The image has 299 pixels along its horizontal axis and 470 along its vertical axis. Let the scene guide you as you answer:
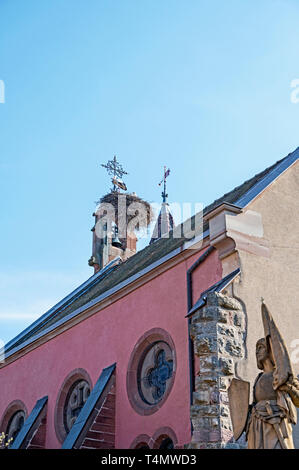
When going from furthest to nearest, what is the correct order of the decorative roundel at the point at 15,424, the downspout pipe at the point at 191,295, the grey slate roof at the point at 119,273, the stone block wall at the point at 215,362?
1. the decorative roundel at the point at 15,424
2. the grey slate roof at the point at 119,273
3. the downspout pipe at the point at 191,295
4. the stone block wall at the point at 215,362

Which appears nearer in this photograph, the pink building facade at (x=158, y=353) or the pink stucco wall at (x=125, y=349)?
the pink building facade at (x=158, y=353)

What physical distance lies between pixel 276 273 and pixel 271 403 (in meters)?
5.06

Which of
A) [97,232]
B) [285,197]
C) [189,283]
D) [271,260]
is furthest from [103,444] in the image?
[97,232]

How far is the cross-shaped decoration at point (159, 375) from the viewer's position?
13.4 m

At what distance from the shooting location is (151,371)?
45.7 ft

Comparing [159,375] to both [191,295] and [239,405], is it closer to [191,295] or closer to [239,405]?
[191,295]

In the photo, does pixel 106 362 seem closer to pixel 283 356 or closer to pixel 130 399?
pixel 130 399

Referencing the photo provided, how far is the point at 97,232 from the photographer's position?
26.7 metres

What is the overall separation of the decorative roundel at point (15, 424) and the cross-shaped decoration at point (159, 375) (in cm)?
650

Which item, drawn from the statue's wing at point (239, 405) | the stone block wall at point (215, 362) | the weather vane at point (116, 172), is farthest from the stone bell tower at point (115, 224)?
the statue's wing at point (239, 405)

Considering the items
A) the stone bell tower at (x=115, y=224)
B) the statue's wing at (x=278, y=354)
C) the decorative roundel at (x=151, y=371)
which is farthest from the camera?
the stone bell tower at (x=115, y=224)

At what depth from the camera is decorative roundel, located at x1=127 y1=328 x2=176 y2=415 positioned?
13.2 m

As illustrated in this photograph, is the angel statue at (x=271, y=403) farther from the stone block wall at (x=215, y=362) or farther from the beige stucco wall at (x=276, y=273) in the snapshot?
the beige stucco wall at (x=276, y=273)
